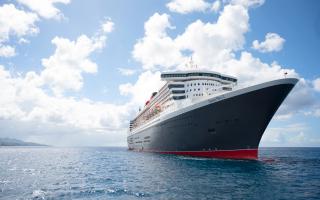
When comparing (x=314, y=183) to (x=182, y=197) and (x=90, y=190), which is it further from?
(x=90, y=190)

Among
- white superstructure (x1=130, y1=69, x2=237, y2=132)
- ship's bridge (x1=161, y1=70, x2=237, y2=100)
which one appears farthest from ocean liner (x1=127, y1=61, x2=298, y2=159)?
ship's bridge (x1=161, y1=70, x2=237, y2=100)

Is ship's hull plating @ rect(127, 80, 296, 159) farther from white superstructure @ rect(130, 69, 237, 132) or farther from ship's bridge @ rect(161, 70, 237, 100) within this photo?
ship's bridge @ rect(161, 70, 237, 100)

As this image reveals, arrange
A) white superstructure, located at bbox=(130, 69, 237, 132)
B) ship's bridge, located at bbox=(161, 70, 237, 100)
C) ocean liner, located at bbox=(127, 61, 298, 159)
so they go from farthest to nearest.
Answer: ship's bridge, located at bbox=(161, 70, 237, 100) < white superstructure, located at bbox=(130, 69, 237, 132) < ocean liner, located at bbox=(127, 61, 298, 159)

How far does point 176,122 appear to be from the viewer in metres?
39.5

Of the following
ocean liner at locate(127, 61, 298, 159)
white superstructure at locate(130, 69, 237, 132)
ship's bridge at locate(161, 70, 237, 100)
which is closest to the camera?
ocean liner at locate(127, 61, 298, 159)

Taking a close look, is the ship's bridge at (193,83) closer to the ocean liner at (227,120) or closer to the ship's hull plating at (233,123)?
the ocean liner at (227,120)

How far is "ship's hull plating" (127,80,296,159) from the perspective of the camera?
3050 centimetres

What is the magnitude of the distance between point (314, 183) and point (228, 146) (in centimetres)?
1325

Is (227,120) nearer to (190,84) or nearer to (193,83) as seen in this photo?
(193,83)

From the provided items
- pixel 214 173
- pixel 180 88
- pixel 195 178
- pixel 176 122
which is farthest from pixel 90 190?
pixel 180 88

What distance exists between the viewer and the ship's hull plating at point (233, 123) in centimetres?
3050

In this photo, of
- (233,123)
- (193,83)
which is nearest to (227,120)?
(233,123)

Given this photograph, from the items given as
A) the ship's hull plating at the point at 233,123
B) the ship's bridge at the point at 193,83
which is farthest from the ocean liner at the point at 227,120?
the ship's bridge at the point at 193,83

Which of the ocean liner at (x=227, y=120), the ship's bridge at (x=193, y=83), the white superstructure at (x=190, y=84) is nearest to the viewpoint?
the ocean liner at (x=227, y=120)
